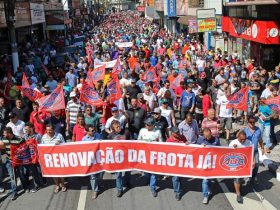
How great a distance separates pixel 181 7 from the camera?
144ft

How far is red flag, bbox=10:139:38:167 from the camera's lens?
8.18 m

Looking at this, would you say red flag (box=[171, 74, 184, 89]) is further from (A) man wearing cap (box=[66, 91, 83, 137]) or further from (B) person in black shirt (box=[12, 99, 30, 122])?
(B) person in black shirt (box=[12, 99, 30, 122])

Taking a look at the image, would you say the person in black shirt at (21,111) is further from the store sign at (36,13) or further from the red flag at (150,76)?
the store sign at (36,13)

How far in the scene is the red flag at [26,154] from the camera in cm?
818

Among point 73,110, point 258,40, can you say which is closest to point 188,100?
point 73,110

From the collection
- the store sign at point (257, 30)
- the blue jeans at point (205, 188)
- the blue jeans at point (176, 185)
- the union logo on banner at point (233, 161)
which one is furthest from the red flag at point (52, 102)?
the store sign at point (257, 30)

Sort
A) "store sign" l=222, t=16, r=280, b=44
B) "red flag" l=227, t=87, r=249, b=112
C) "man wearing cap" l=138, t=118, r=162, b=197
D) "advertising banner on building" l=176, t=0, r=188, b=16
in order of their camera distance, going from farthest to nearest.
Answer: "advertising banner on building" l=176, t=0, r=188, b=16 → "store sign" l=222, t=16, r=280, b=44 → "red flag" l=227, t=87, r=249, b=112 → "man wearing cap" l=138, t=118, r=162, b=197

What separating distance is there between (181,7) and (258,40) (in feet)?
84.2

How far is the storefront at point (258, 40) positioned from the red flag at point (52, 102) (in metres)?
11.1

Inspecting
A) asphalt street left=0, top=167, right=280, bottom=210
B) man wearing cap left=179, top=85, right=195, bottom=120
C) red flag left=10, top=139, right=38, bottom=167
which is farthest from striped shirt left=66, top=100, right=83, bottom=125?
man wearing cap left=179, top=85, right=195, bottom=120

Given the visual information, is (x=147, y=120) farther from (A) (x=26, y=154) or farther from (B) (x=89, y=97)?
(B) (x=89, y=97)

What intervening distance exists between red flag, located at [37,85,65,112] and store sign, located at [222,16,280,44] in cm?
1110

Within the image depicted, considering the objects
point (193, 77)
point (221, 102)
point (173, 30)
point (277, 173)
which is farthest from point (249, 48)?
point (173, 30)

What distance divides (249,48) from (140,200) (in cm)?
1662
